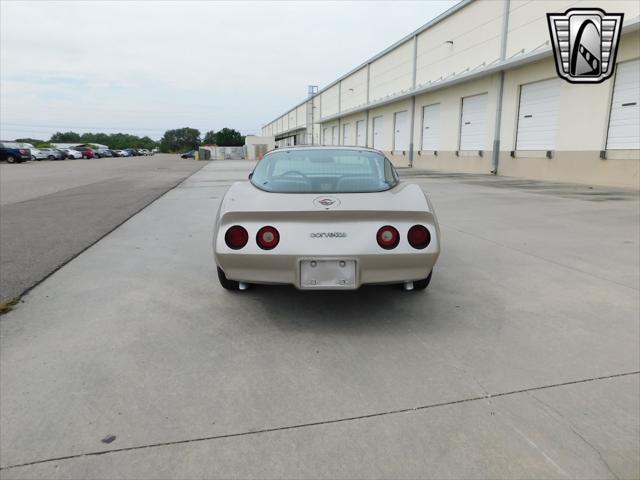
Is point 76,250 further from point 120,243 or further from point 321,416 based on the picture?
point 321,416

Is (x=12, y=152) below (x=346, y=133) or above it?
below

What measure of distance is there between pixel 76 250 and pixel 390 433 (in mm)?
4820

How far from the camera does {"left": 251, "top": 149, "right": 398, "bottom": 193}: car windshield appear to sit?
3615 millimetres

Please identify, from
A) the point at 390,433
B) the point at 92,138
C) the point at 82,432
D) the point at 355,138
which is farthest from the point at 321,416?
the point at 92,138

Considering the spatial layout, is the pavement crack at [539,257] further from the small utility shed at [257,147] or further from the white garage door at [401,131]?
the small utility shed at [257,147]

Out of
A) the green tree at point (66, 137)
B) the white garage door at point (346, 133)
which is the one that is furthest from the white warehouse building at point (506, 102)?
the green tree at point (66, 137)

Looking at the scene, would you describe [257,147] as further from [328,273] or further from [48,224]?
[328,273]

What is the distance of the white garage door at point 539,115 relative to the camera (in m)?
14.8

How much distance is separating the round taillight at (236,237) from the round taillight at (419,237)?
3.70ft

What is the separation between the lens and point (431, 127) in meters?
23.7

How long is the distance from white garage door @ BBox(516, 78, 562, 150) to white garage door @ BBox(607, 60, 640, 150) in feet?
7.20

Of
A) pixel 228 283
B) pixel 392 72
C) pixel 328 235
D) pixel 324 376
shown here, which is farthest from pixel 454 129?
pixel 324 376

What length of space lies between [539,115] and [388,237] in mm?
15030

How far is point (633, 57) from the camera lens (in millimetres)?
11797
